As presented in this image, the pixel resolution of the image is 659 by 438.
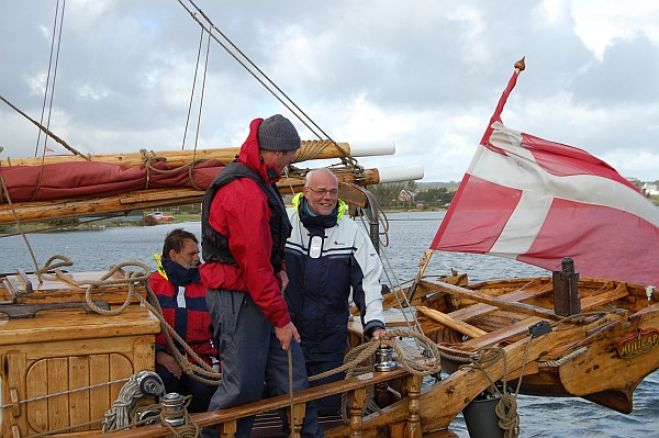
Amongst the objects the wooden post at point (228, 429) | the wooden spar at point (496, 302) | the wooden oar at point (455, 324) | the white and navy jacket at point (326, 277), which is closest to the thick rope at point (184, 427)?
the wooden post at point (228, 429)

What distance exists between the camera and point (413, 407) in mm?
5266

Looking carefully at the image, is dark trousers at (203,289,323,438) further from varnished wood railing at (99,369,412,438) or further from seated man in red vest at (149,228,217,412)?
seated man in red vest at (149,228,217,412)

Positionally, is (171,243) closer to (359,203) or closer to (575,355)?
(359,203)

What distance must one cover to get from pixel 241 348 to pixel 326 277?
1.15m

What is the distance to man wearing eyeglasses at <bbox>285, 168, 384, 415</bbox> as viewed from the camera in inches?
211

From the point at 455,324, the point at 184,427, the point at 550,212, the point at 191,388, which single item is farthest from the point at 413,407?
the point at 550,212

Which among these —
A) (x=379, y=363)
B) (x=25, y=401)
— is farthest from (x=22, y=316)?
(x=379, y=363)

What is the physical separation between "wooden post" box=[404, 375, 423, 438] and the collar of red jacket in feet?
6.06

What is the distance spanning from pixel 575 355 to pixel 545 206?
215 centimetres

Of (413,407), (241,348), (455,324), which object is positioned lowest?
(413,407)

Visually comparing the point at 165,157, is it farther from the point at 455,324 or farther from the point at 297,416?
the point at 455,324

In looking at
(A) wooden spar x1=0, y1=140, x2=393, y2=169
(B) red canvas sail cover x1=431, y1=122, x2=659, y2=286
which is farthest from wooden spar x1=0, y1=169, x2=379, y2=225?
(B) red canvas sail cover x1=431, y1=122, x2=659, y2=286

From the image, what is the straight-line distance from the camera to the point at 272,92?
6.84 m

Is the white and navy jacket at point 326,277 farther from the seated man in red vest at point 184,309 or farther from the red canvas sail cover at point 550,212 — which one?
the red canvas sail cover at point 550,212
